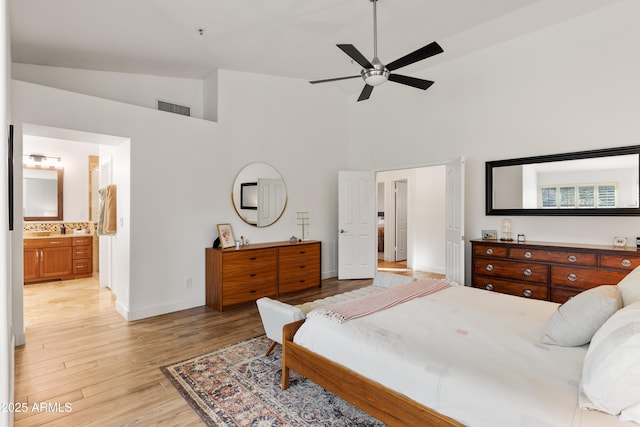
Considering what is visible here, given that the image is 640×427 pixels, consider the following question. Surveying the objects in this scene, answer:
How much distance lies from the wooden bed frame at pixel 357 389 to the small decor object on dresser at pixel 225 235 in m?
2.34

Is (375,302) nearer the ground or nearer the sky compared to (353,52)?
nearer the ground

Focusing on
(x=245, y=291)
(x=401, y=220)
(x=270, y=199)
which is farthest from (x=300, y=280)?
(x=401, y=220)

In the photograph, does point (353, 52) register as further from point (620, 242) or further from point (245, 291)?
point (620, 242)

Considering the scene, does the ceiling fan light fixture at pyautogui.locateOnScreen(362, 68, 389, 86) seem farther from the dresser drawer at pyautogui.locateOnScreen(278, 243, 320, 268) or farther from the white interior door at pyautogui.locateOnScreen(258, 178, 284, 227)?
the dresser drawer at pyautogui.locateOnScreen(278, 243, 320, 268)

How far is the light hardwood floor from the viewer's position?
81.8 inches

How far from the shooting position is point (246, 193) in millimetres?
4867

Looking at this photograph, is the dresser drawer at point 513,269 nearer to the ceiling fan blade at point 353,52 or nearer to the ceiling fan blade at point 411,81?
the ceiling fan blade at point 411,81

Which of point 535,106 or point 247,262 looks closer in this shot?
point 535,106

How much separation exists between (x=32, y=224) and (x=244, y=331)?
5187 mm

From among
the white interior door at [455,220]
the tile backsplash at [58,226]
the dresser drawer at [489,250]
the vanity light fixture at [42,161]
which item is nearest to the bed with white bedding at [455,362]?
the dresser drawer at [489,250]

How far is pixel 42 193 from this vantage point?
5910 mm

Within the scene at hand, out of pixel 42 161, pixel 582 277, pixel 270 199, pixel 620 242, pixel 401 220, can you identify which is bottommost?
pixel 582 277

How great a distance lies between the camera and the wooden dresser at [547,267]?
3.24 m

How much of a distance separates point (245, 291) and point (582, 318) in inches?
141
